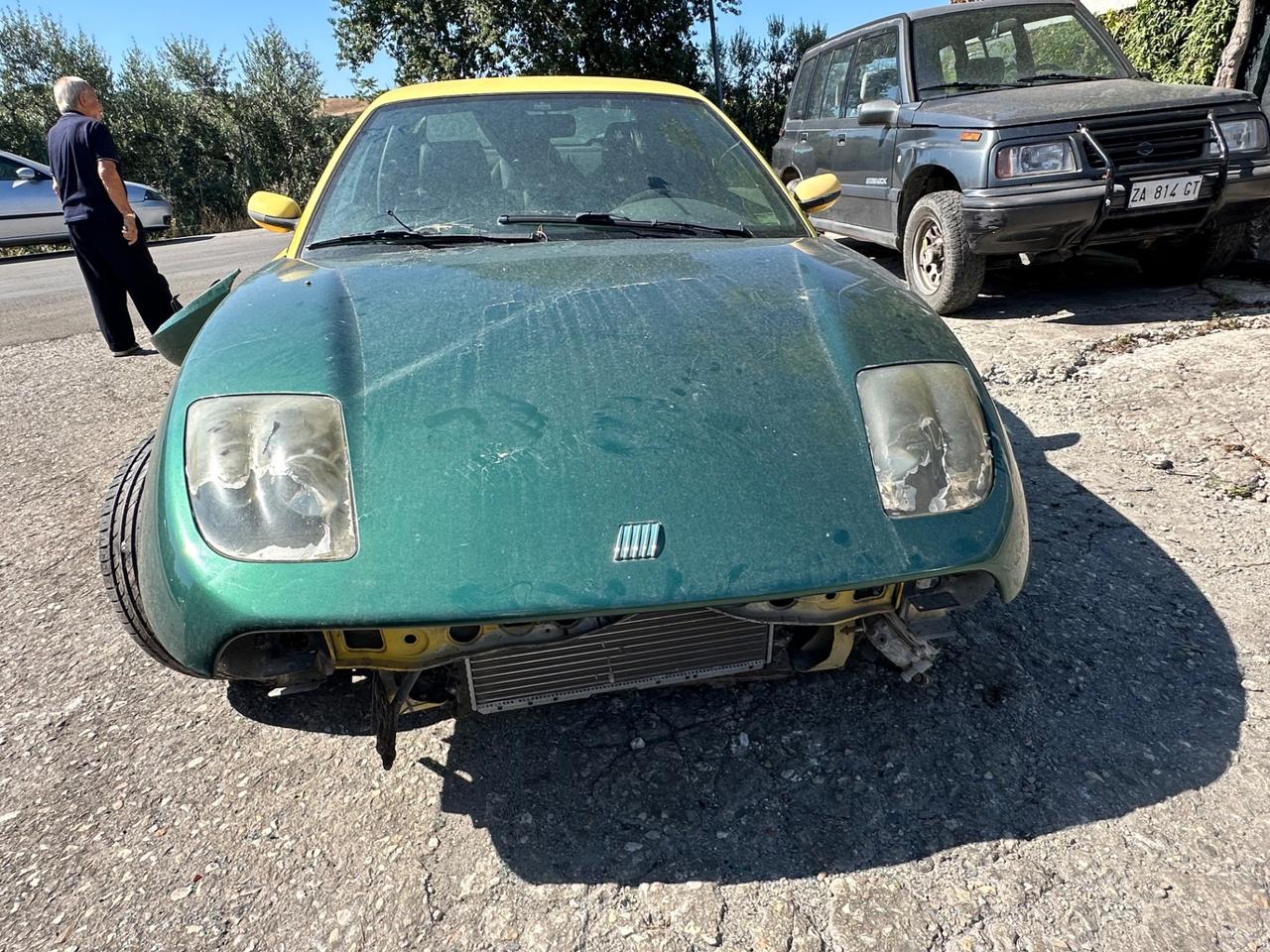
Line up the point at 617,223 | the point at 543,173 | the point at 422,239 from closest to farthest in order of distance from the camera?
the point at 422,239, the point at 617,223, the point at 543,173

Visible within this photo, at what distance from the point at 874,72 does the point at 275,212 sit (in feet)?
15.5

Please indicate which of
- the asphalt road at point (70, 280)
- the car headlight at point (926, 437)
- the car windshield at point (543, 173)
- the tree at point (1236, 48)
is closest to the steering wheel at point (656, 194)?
the car windshield at point (543, 173)

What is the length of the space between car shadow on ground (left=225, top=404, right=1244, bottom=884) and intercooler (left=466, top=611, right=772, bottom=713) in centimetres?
23

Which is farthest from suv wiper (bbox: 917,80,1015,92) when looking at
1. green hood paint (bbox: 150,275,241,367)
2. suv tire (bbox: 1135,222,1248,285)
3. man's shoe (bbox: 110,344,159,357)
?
man's shoe (bbox: 110,344,159,357)

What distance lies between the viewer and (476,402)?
166 cm

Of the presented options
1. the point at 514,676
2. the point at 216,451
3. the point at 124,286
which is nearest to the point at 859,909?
the point at 514,676

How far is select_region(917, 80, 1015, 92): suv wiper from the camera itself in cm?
538

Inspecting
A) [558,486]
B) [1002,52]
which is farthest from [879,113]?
[558,486]

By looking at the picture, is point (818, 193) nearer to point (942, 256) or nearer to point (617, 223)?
point (617, 223)

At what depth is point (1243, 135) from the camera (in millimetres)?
4746

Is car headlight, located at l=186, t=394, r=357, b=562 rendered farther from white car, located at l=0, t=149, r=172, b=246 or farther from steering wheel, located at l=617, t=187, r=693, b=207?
white car, located at l=0, t=149, r=172, b=246

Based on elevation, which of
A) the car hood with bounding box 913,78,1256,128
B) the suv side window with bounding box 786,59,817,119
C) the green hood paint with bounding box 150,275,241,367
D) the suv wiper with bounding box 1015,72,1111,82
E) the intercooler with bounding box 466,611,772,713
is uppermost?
the suv side window with bounding box 786,59,817,119

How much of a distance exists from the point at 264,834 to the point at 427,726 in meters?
0.42

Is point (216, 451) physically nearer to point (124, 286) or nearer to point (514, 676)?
point (514, 676)
